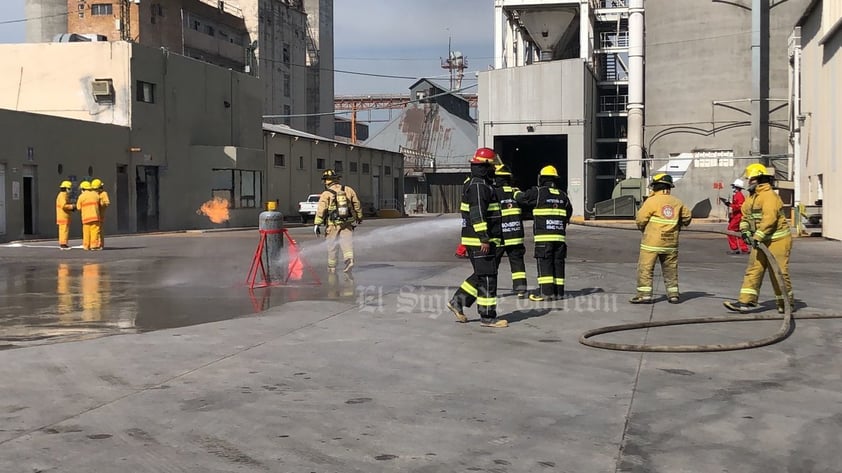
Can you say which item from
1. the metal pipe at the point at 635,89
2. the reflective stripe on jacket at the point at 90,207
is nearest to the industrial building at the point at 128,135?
the reflective stripe on jacket at the point at 90,207

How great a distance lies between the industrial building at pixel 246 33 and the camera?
6462cm

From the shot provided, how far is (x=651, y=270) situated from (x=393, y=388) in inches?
206

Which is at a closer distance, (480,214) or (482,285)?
(480,214)

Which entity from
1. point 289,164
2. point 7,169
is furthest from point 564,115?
point 7,169

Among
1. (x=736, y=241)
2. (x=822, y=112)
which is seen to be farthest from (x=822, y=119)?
(x=736, y=241)

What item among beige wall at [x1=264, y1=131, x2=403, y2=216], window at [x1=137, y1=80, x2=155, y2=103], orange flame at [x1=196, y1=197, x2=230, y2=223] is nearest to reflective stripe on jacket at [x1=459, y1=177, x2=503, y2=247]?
window at [x1=137, y1=80, x2=155, y2=103]

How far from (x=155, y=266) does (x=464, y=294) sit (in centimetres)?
939

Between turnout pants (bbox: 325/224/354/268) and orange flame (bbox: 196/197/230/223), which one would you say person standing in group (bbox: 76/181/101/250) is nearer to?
turnout pants (bbox: 325/224/354/268)

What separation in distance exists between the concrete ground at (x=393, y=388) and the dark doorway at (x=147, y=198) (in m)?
24.3

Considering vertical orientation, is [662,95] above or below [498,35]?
below

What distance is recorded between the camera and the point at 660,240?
9.97 m

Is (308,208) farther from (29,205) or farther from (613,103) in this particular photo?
(613,103)

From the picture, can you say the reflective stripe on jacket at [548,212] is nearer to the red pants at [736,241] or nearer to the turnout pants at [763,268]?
the turnout pants at [763,268]

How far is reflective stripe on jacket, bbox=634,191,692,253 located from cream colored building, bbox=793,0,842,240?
14.9 metres
